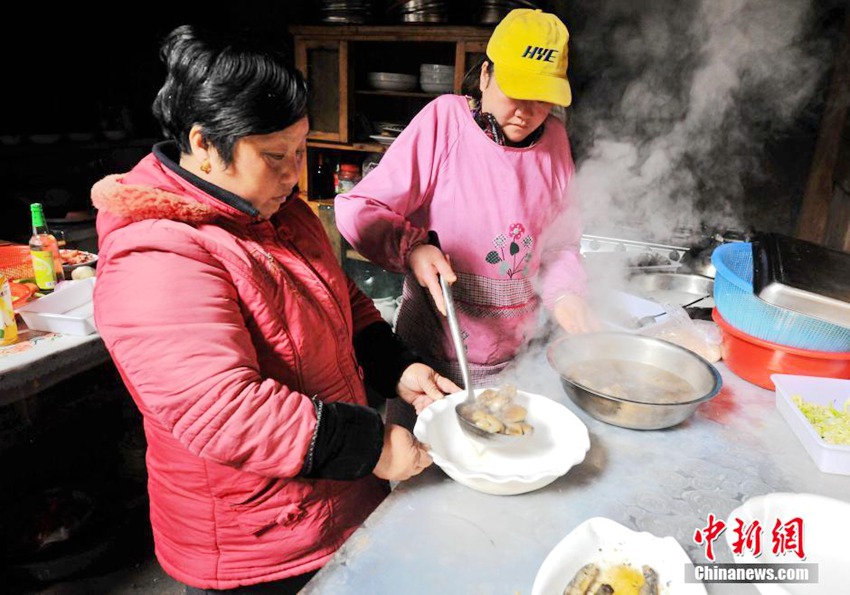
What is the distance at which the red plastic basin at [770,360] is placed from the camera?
167cm

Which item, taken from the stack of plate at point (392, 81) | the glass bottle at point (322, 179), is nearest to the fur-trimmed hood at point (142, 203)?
the stack of plate at point (392, 81)

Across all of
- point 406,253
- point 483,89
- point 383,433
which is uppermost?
point 483,89

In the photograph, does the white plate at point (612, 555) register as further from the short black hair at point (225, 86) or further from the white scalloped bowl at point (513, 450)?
the short black hair at point (225, 86)

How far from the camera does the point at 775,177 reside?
13.0 ft

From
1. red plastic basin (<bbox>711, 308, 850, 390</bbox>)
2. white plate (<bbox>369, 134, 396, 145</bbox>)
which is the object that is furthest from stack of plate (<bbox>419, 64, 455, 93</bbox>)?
red plastic basin (<bbox>711, 308, 850, 390</bbox>)

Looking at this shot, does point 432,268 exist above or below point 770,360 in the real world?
above

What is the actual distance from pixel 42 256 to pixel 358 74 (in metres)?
2.85

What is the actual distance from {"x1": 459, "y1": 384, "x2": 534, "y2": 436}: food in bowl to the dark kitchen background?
6.36 ft

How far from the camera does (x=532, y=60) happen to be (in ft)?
5.79

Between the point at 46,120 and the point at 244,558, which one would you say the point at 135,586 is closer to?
the point at 244,558

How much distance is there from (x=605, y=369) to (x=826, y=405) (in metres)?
0.62

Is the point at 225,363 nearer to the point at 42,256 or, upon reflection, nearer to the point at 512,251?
the point at 512,251

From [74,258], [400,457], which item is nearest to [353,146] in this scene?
[74,258]

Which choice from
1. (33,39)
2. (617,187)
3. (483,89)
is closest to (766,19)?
(617,187)
